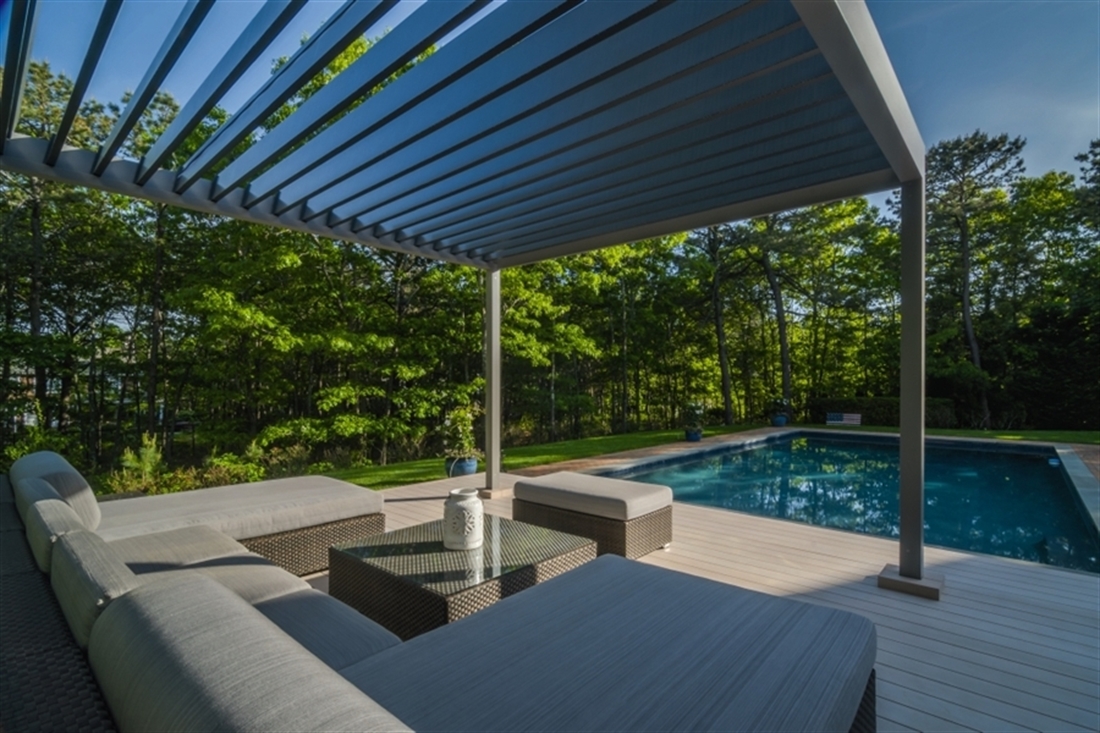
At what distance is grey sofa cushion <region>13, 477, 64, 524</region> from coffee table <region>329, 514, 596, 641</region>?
1.26 meters

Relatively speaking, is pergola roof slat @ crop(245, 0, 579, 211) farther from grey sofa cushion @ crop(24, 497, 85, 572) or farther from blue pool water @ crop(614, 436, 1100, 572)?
blue pool water @ crop(614, 436, 1100, 572)

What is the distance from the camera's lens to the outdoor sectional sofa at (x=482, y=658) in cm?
90

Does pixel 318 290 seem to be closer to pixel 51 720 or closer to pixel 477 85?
pixel 477 85

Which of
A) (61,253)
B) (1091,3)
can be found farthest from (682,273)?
(61,253)

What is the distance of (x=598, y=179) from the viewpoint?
142 inches

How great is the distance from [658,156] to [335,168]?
2012mm

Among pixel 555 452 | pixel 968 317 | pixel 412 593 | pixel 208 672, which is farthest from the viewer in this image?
pixel 968 317

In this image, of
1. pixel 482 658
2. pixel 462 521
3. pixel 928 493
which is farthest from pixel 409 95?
pixel 928 493

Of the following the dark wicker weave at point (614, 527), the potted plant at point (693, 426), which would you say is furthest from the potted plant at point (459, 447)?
the potted plant at point (693, 426)

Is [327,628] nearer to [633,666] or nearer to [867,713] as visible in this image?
[633,666]

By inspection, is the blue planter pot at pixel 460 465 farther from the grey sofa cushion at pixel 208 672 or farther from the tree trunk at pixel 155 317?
the tree trunk at pixel 155 317

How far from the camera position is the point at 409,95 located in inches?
97.2

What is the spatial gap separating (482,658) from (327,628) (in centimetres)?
68

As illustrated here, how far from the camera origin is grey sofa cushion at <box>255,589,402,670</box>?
1653 millimetres
